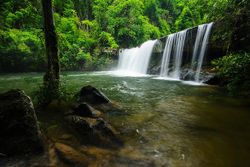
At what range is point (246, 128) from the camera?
491cm

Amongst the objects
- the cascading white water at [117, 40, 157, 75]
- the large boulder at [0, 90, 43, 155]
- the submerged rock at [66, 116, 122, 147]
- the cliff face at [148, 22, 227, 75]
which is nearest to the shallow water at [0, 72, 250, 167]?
the submerged rock at [66, 116, 122, 147]

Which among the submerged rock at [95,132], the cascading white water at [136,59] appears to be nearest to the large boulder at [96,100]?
the submerged rock at [95,132]

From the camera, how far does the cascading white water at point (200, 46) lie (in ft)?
47.5

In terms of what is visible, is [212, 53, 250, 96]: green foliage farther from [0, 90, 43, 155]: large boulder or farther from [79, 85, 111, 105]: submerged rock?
[0, 90, 43, 155]: large boulder

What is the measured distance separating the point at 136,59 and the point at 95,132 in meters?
20.2

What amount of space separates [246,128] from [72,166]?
408cm

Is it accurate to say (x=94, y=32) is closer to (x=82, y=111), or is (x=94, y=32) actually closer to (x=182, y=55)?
(x=182, y=55)

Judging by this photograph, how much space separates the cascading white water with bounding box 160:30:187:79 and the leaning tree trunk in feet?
40.2

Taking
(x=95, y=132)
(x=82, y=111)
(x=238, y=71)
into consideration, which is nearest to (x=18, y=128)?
(x=95, y=132)

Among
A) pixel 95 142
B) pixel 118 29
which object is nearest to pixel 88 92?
pixel 95 142

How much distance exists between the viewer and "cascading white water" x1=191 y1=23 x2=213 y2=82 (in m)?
14.5

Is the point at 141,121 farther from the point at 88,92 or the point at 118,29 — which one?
the point at 118,29

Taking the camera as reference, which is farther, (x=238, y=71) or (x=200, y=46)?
(x=200, y=46)

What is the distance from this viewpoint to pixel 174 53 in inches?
715
